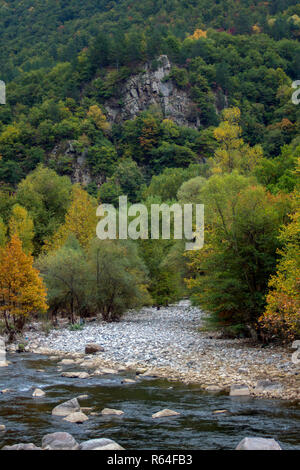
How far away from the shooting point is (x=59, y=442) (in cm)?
1184

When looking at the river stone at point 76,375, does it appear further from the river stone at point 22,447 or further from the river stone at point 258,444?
the river stone at point 258,444

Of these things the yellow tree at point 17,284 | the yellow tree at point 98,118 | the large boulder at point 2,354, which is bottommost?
the large boulder at point 2,354

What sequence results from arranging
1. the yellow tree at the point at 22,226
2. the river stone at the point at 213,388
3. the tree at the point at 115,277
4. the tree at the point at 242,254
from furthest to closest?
the yellow tree at the point at 22,226, the tree at the point at 115,277, the tree at the point at 242,254, the river stone at the point at 213,388

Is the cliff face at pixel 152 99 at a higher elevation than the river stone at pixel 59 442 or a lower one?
higher

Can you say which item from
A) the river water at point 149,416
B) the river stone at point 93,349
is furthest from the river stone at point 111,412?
the river stone at point 93,349

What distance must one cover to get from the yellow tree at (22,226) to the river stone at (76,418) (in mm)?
34627

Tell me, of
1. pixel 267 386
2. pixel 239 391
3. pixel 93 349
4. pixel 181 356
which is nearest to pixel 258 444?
pixel 239 391

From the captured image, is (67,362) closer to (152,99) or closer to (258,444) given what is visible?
(258,444)

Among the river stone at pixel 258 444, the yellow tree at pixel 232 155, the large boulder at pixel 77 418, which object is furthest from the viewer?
the yellow tree at pixel 232 155

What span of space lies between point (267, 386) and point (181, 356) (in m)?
7.36

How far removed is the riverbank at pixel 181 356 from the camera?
60.3ft

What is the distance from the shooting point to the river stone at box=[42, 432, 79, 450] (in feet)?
38.3

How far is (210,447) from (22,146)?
9287 cm

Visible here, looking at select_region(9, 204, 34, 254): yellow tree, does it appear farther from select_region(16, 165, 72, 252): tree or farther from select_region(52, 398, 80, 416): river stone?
select_region(52, 398, 80, 416): river stone
